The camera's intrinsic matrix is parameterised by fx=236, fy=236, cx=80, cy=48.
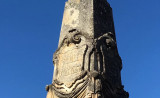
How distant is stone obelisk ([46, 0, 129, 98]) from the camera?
688 centimetres

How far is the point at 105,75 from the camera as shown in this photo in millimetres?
7234

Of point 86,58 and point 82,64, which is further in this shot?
point 86,58

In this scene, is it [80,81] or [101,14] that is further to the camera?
[101,14]

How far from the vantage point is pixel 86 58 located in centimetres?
751

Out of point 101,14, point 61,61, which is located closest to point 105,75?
point 61,61

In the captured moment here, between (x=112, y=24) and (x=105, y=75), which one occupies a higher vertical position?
(x=112, y=24)

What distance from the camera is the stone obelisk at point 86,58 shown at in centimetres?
688

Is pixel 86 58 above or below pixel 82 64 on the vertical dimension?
above

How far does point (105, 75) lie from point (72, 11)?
3.30 m

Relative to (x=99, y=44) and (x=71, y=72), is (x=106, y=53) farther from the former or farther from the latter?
(x=71, y=72)

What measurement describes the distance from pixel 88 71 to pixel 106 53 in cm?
123

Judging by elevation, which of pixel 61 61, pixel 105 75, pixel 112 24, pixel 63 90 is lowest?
pixel 63 90

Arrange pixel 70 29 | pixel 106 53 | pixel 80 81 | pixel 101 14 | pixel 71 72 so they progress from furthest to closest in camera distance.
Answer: pixel 101 14 < pixel 70 29 < pixel 106 53 < pixel 71 72 < pixel 80 81

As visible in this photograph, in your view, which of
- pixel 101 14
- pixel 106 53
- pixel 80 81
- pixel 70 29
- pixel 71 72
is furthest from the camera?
pixel 101 14
